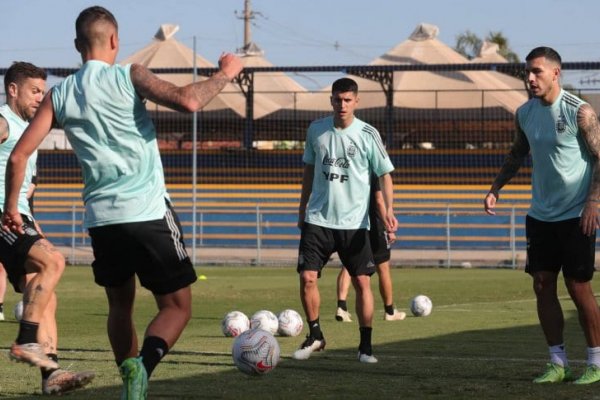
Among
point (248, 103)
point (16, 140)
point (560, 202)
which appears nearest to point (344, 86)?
point (560, 202)

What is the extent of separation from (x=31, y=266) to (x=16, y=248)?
0.16m

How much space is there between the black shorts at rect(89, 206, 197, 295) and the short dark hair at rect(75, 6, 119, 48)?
A: 0.96m

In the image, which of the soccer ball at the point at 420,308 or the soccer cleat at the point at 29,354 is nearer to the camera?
the soccer cleat at the point at 29,354

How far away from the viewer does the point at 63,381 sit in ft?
23.7

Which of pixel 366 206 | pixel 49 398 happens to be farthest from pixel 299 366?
pixel 49 398

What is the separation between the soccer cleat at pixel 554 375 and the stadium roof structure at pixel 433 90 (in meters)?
29.6

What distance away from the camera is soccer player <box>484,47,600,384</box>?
8.30 m

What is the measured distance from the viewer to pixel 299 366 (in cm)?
918

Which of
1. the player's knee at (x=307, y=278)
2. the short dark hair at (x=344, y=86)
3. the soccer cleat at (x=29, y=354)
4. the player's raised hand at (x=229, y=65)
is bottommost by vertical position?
the soccer cleat at (x=29, y=354)

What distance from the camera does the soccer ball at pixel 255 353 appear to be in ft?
26.1

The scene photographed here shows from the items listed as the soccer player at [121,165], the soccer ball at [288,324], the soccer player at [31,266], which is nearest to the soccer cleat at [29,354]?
the soccer player at [31,266]

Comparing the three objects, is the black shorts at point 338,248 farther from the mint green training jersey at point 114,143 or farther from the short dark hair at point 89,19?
the short dark hair at point 89,19

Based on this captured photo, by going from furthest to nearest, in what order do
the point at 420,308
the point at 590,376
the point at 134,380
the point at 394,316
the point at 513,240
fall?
the point at 513,240
the point at 420,308
the point at 394,316
the point at 590,376
the point at 134,380

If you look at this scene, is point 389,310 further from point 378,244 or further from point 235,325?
point 235,325
